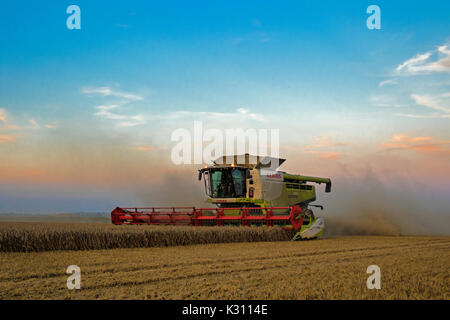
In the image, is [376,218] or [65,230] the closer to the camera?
[65,230]

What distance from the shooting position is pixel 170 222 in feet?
53.1

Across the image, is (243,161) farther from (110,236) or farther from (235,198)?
(110,236)

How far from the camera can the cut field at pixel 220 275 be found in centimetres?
547

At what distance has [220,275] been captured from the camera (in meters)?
6.85

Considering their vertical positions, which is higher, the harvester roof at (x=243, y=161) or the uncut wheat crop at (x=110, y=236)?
the harvester roof at (x=243, y=161)

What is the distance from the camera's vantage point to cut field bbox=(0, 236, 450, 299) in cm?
547

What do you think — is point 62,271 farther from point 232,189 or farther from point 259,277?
point 232,189

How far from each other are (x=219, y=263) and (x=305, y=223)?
8.62 m

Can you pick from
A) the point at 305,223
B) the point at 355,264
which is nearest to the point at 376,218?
the point at 305,223
